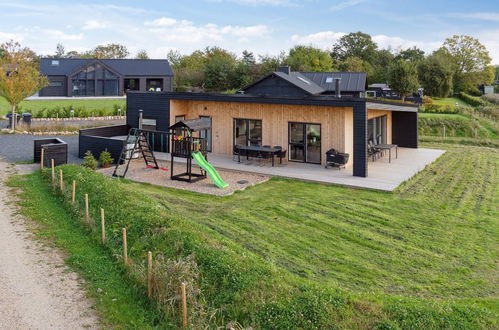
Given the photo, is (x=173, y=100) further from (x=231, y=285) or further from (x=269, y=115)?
(x=231, y=285)

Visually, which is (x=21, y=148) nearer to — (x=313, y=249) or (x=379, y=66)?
(x=313, y=249)

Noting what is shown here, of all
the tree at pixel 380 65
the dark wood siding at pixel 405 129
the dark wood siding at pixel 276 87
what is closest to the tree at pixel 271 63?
the tree at pixel 380 65

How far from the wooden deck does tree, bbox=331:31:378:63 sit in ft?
184

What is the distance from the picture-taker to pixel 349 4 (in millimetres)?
39531

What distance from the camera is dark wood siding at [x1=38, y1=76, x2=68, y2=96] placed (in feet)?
165

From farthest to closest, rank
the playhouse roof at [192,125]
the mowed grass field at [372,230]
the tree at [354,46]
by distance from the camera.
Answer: the tree at [354,46] → the playhouse roof at [192,125] → the mowed grass field at [372,230]

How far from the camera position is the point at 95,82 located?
52188 mm

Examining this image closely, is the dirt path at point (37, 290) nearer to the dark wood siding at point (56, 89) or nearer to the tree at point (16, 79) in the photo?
the tree at point (16, 79)

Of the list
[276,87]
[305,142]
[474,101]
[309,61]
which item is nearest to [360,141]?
[305,142]

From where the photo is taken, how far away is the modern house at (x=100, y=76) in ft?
166

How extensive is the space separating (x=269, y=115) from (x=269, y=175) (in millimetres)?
3300

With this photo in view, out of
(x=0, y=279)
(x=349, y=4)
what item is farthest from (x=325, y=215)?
(x=349, y=4)

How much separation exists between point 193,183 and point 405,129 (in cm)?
1236

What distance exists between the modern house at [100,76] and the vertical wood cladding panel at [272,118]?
35.8 m
